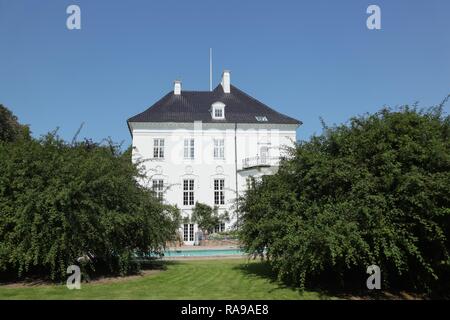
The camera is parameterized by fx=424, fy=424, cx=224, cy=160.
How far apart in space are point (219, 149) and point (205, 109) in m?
4.26

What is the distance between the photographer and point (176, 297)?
9523 mm

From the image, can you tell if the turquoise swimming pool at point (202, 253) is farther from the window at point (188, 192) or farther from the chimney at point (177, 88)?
the chimney at point (177, 88)

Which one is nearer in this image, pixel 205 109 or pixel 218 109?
pixel 218 109

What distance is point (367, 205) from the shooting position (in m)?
9.93

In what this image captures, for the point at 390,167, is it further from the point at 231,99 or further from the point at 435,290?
the point at 231,99

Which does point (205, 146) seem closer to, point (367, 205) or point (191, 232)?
point (191, 232)

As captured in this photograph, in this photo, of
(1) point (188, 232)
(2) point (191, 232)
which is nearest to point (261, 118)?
(2) point (191, 232)

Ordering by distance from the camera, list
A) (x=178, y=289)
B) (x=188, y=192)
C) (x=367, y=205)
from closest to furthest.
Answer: (x=367, y=205), (x=178, y=289), (x=188, y=192)

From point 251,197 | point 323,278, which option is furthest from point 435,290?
point 251,197

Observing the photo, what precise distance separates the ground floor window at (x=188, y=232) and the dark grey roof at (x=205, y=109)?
30.3 ft

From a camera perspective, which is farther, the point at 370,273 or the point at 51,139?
the point at 51,139

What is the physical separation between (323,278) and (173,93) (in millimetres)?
32328

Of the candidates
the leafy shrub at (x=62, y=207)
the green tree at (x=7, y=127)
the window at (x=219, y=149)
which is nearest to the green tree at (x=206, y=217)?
the window at (x=219, y=149)

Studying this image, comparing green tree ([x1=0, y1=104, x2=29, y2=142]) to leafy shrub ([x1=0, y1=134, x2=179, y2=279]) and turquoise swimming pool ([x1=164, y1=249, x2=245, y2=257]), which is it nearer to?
turquoise swimming pool ([x1=164, y1=249, x2=245, y2=257])
